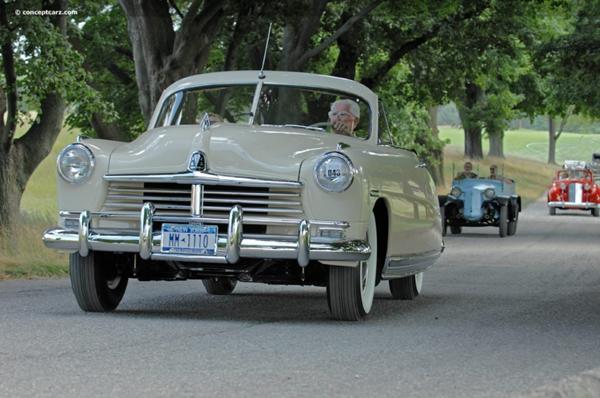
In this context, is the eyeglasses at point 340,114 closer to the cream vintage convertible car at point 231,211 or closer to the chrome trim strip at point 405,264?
the cream vintage convertible car at point 231,211

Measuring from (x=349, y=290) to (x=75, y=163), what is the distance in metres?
2.17

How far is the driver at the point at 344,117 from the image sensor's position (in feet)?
37.9

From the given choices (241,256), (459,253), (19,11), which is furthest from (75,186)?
(459,253)

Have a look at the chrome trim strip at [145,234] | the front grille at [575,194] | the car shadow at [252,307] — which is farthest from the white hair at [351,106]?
the front grille at [575,194]

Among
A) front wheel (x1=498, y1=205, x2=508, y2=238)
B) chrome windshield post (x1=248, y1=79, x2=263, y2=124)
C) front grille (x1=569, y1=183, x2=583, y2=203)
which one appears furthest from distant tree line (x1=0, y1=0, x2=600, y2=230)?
chrome windshield post (x1=248, y1=79, x2=263, y2=124)

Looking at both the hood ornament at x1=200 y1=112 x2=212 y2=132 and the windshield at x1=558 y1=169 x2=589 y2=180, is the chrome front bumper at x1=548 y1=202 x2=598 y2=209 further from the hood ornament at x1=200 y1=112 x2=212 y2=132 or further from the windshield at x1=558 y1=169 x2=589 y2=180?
the hood ornament at x1=200 y1=112 x2=212 y2=132

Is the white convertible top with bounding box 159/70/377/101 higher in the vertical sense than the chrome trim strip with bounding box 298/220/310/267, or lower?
higher

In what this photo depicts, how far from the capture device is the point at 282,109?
38.0ft

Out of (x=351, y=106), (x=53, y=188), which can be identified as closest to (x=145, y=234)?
(x=351, y=106)

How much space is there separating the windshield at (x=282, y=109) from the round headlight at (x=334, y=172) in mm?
1449

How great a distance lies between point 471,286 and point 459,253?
7857mm

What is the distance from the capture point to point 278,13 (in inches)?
1028

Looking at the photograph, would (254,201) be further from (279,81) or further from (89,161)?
(279,81)

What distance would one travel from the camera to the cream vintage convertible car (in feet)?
31.8
